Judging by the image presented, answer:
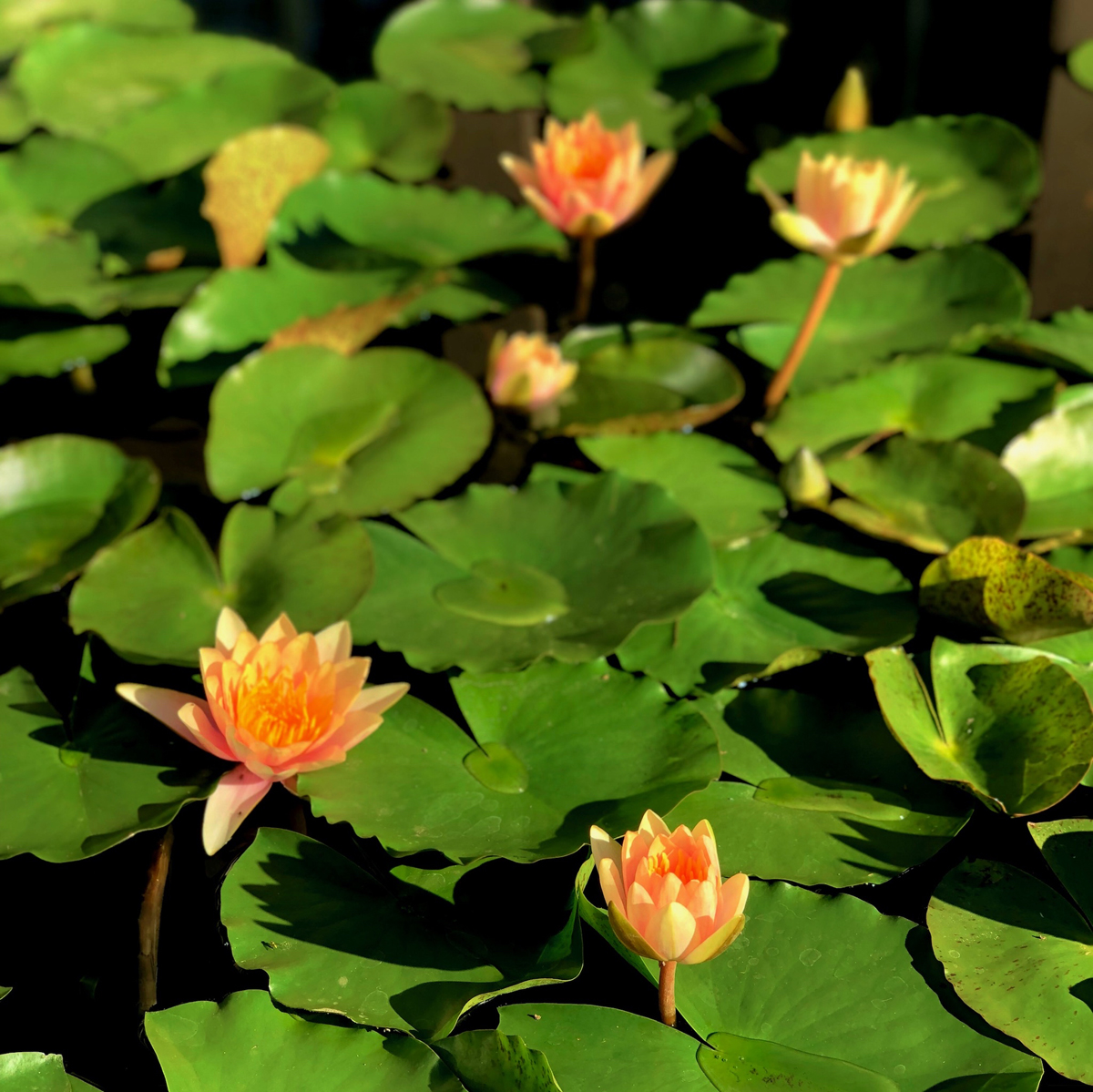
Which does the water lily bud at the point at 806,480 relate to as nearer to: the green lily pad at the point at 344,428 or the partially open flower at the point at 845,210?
the partially open flower at the point at 845,210

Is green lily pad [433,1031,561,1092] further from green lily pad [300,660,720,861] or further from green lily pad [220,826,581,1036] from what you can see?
green lily pad [300,660,720,861]

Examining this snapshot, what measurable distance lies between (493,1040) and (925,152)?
5.67ft

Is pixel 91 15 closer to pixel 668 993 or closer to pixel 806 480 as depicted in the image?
pixel 806 480

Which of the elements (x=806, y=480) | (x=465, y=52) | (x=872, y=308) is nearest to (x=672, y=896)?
(x=806, y=480)

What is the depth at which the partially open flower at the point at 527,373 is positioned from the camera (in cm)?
154

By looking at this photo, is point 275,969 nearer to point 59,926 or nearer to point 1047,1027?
point 59,926

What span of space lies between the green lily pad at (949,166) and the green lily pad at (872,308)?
0.09 meters

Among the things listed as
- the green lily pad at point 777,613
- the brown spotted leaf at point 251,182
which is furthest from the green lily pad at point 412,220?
the green lily pad at point 777,613

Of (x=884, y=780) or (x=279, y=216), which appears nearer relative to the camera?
(x=884, y=780)

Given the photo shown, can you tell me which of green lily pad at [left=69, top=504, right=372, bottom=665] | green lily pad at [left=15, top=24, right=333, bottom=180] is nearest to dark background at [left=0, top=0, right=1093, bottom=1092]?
green lily pad at [left=69, top=504, right=372, bottom=665]

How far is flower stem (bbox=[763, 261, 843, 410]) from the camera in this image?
1.51 metres

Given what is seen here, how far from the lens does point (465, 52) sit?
230cm

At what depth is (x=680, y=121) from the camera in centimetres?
212

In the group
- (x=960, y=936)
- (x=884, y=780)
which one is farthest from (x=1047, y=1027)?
(x=884, y=780)
